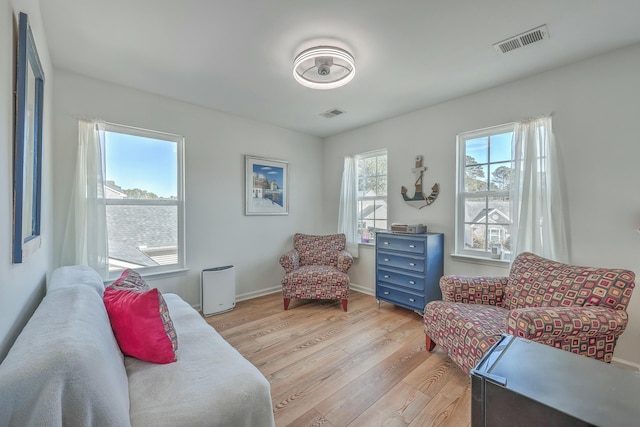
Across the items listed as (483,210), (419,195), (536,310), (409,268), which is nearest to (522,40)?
(483,210)

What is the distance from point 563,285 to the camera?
5.97ft

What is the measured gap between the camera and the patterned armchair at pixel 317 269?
3213mm

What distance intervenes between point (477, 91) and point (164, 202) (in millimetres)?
3652

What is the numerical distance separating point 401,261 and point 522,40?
224cm

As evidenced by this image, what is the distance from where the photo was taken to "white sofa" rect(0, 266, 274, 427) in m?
0.70

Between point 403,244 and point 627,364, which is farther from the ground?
point 403,244

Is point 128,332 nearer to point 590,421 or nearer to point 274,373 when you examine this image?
point 274,373

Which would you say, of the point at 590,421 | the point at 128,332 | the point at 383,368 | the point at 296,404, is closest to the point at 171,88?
the point at 128,332

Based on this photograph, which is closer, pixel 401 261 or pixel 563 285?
pixel 563 285

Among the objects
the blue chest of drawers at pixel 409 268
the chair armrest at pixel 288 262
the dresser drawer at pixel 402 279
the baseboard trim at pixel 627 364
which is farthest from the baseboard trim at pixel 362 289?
the baseboard trim at pixel 627 364

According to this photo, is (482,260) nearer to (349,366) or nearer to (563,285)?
(563,285)

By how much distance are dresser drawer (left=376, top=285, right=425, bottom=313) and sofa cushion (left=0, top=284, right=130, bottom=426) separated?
268 centimetres

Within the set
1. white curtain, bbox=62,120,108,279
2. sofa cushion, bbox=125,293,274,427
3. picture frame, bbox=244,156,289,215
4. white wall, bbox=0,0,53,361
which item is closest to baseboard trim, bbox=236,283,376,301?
picture frame, bbox=244,156,289,215

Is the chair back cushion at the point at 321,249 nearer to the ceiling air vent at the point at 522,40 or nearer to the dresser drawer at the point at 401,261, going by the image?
the dresser drawer at the point at 401,261
